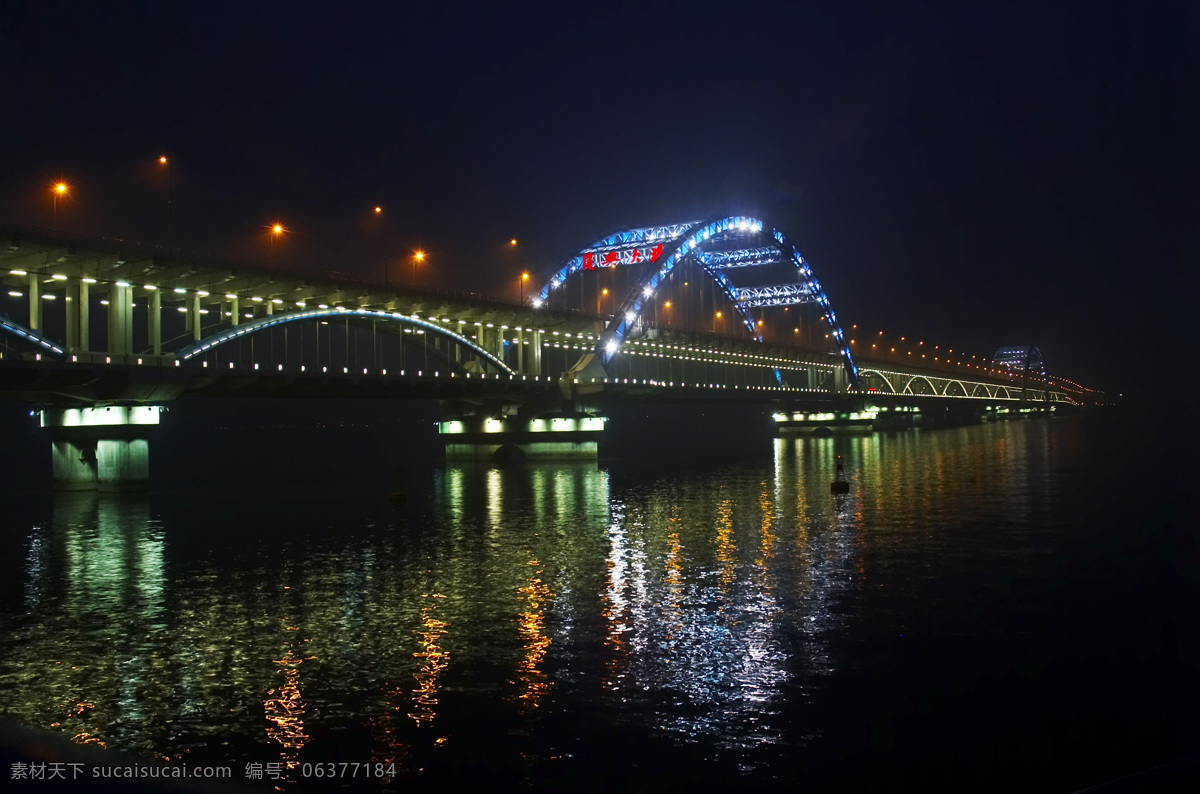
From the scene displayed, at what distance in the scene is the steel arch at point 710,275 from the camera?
8694 centimetres

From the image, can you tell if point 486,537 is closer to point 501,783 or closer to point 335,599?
point 335,599

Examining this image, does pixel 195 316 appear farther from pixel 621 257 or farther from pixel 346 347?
pixel 621 257

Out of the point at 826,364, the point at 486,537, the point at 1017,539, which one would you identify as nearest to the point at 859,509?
the point at 1017,539

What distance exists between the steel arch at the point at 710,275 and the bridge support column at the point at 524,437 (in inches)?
360

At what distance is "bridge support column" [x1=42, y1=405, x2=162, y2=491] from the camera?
46.4 m

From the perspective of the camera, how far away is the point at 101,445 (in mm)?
47625

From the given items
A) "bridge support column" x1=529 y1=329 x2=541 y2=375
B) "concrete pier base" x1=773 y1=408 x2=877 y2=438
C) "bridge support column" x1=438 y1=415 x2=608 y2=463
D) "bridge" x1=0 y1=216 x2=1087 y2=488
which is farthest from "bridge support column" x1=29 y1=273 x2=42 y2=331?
"concrete pier base" x1=773 y1=408 x2=877 y2=438

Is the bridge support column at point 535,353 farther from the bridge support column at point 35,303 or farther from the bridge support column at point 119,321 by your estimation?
the bridge support column at point 35,303

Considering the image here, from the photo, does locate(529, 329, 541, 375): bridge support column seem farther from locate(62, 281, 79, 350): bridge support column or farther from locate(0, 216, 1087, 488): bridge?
locate(62, 281, 79, 350): bridge support column

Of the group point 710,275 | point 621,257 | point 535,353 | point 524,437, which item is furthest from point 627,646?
point 710,275

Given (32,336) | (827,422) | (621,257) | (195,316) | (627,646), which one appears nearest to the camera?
(627,646)

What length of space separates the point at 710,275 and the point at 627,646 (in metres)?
112

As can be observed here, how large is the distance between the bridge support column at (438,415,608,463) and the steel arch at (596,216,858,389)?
30.0 feet

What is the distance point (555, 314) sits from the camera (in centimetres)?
8038
